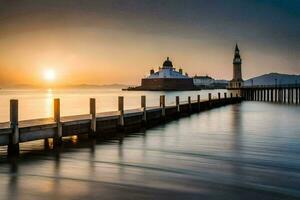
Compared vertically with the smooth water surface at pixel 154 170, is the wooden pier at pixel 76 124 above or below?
above

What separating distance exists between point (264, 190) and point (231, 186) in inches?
35.9

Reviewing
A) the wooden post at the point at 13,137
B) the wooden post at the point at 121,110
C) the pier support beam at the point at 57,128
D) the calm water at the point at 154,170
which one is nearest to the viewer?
the calm water at the point at 154,170

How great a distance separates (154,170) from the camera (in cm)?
1288

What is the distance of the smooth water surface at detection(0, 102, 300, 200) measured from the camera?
1002 cm

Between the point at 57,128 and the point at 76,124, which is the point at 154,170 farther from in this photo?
the point at 76,124

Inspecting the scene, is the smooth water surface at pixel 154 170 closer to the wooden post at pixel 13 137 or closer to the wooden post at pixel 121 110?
the wooden post at pixel 13 137

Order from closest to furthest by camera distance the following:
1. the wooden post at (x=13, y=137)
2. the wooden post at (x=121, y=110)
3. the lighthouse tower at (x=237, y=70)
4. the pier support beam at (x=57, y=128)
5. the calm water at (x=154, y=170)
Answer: the calm water at (x=154, y=170), the wooden post at (x=13, y=137), the pier support beam at (x=57, y=128), the wooden post at (x=121, y=110), the lighthouse tower at (x=237, y=70)

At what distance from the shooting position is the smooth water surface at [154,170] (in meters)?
10.0

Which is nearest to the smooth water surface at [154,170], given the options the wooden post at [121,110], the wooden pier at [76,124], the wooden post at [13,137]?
the wooden post at [13,137]

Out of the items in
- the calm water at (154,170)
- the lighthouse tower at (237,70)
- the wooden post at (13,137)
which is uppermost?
the lighthouse tower at (237,70)

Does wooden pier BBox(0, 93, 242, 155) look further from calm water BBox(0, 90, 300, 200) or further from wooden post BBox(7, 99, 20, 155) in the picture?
calm water BBox(0, 90, 300, 200)

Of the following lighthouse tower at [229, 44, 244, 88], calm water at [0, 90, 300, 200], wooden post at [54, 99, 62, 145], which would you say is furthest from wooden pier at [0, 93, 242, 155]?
lighthouse tower at [229, 44, 244, 88]

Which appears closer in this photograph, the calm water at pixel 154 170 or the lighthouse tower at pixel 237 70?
the calm water at pixel 154 170

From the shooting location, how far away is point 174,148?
59.6ft
